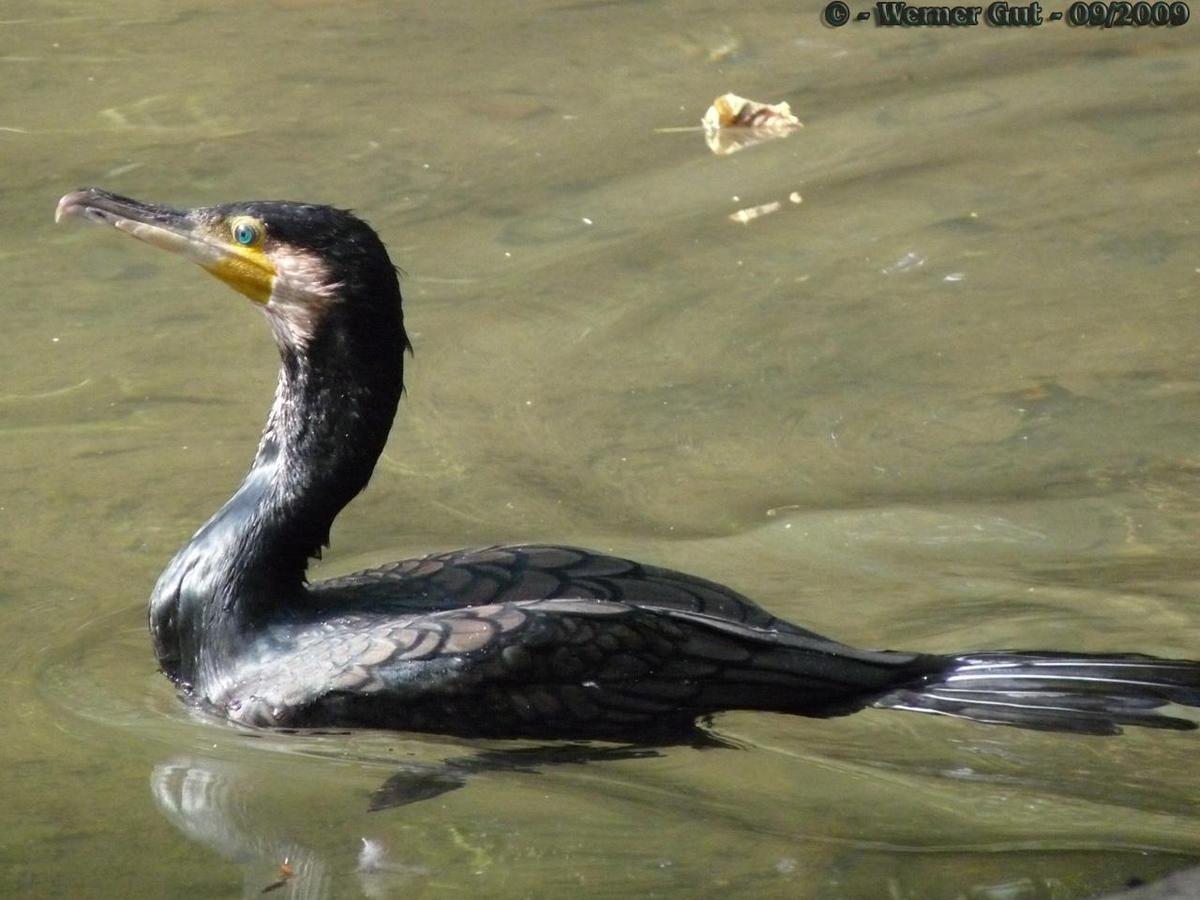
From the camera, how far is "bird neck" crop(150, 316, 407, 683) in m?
4.55

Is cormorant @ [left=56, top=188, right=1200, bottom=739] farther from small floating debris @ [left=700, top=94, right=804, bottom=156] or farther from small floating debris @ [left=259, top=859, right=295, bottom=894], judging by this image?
small floating debris @ [left=700, top=94, right=804, bottom=156]

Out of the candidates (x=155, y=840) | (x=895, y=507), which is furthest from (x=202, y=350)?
(x=155, y=840)

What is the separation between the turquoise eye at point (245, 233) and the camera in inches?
181

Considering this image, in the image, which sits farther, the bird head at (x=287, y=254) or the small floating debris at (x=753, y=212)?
the small floating debris at (x=753, y=212)

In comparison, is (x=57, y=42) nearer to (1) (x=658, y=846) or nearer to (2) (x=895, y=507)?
(2) (x=895, y=507)

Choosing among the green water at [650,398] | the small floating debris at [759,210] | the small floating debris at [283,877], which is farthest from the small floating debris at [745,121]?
the small floating debris at [283,877]

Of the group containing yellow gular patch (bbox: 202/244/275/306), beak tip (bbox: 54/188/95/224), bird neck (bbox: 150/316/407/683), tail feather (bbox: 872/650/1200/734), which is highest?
beak tip (bbox: 54/188/95/224)

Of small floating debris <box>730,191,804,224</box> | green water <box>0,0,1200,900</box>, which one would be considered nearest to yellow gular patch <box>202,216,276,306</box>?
green water <box>0,0,1200,900</box>

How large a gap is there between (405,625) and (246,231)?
39.2 inches

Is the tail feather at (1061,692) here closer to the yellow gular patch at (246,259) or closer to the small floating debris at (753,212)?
the yellow gular patch at (246,259)

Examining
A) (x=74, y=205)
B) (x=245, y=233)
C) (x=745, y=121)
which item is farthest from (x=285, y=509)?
(x=745, y=121)

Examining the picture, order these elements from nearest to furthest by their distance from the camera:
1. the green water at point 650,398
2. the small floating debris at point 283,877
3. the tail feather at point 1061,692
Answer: the small floating debris at point 283,877
the green water at point 650,398
the tail feather at point 1061,692

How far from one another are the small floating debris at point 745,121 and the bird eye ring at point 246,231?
3906mm

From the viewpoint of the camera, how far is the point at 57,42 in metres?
9.36
